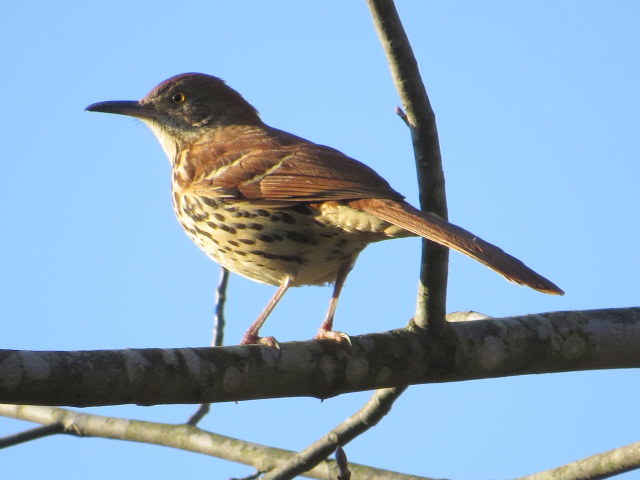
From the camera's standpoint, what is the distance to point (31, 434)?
4.30 meters

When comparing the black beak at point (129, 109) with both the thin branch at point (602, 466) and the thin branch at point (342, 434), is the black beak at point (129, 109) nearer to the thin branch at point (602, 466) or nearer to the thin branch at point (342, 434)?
the thin branch at point (342, 434)

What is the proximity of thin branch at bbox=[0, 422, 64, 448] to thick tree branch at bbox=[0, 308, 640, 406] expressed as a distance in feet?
5.26

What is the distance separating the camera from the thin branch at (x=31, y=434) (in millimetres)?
4164

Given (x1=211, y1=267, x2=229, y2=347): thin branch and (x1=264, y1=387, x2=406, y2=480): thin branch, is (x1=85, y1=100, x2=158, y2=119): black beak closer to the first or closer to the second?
(x1=211, y1=267, x2=229, y2=347): thin branch

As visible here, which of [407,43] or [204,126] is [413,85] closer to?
[407,43]

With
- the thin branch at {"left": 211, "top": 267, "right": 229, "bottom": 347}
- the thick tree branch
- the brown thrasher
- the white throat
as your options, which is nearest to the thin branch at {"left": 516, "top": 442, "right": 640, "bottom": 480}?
the thick tree branch

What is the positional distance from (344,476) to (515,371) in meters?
0.91

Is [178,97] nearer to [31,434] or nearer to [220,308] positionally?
[220,308]

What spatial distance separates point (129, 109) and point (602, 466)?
11.8 ft

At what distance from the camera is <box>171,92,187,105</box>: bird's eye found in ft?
19.6

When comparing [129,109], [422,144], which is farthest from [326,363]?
[129,109]

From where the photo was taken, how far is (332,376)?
326cm

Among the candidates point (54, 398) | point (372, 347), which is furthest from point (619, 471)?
point (54, 398)

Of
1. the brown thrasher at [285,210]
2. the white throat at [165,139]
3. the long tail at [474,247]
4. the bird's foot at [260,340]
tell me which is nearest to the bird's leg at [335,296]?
the brown thrasher at [285,210]
